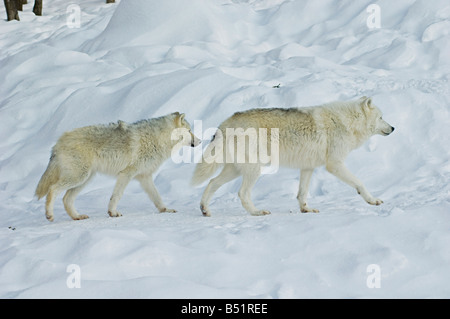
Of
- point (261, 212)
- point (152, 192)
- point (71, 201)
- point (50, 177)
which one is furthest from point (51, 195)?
point (261, 212)

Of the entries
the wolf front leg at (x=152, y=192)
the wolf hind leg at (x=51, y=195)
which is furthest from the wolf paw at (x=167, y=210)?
the wolf hind leg at (x=51, y=195)

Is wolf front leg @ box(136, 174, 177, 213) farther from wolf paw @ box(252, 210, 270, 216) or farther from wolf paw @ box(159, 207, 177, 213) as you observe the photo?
wolf paw @ box(252, 210, 270, 216)

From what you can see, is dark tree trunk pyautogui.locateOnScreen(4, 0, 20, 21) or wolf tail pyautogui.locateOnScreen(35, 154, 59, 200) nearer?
wolf tail pyautogui.locateOnScreen(35, 154, 59, 200)

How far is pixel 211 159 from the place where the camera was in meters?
6.88

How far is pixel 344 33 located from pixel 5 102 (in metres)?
7.95

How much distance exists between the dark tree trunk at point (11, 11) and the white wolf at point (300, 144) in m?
15.7

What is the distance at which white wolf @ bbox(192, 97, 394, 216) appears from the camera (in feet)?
22.3

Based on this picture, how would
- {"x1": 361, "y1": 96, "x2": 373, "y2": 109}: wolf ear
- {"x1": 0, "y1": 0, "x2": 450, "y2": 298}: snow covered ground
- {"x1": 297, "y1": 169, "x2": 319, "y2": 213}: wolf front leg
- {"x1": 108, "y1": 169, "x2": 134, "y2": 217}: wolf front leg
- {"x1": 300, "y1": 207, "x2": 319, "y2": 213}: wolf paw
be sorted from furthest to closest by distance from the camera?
{"x1": 361, "y1": 96, "x2": 373, "y2": 109}: wolf ear → {"x1": 108, "y1": 169, "x2": 134, "y2": 217}: wolf front leg → {"x1": 297, "y1": 169, "x2": 319, "y2": 213}: wolf front leg → {"x1": 300, "y1": 207, "x2": 319, "y2": 213}: wolf paw → {"x1": 0, "y1": 0, "x2": 450, "y2": 298}: snow covered ground

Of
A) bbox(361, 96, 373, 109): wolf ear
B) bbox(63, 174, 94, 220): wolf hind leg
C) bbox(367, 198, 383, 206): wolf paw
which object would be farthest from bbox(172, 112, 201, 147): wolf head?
bbox(367, 198, 383, 206): wolf paw

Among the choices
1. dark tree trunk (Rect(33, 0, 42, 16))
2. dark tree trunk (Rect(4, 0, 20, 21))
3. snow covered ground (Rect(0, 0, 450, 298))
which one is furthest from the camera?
dark tree trunk (Rect(33, 0, 42, 16))

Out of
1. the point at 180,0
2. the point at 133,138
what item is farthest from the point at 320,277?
the point at 180,0

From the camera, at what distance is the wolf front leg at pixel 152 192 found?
748 centimetres

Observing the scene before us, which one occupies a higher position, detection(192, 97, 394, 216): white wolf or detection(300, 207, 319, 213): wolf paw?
detection(192, 97, 394, 216): white wolf

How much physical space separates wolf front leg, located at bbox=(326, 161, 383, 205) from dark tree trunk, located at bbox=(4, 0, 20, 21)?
53.9 feet
